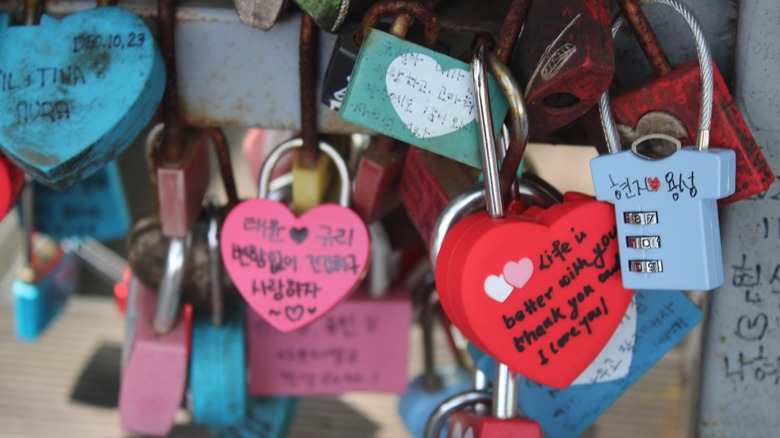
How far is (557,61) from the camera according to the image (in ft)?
1.66

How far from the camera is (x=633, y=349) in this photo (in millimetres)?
628

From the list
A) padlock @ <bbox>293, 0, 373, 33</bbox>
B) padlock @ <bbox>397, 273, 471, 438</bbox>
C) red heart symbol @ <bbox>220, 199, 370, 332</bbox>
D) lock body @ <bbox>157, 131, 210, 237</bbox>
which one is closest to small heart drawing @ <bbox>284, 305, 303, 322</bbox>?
red heart symbol @ <bbox>220, 199, 370, 332</bbox>

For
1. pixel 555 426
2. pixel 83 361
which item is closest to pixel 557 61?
pixel 555 426

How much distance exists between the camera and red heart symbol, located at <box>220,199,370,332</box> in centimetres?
65

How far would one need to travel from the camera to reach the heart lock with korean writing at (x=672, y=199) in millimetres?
516

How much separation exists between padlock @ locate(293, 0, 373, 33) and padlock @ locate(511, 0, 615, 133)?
0.11m

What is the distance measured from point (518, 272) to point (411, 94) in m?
0.12

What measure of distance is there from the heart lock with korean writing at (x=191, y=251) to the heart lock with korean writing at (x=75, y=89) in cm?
15

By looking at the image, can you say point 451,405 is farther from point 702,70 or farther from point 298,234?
point 702,70

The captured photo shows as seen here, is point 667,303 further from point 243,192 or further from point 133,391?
point 243,192

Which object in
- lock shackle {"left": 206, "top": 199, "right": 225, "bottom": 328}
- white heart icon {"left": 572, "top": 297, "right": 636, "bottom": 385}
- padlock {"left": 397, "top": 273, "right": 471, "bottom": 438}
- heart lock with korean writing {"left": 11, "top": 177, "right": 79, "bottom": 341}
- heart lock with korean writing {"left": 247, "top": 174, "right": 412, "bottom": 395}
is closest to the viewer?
white heart icon {"left": 572, "top": 297, "right": 636, "bottom": 385}

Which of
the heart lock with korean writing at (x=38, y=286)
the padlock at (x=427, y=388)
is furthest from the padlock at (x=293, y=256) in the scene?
the heart lock with korean writing at (x=38, y=286)

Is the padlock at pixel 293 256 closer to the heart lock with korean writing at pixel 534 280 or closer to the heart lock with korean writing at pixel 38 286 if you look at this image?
the heart lock with korean writing at pixel 534 280

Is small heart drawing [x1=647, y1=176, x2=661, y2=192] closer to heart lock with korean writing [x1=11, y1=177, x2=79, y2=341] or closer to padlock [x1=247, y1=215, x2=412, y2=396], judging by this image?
padlock [x1=247, y1=215, x2=412, y2=396]
